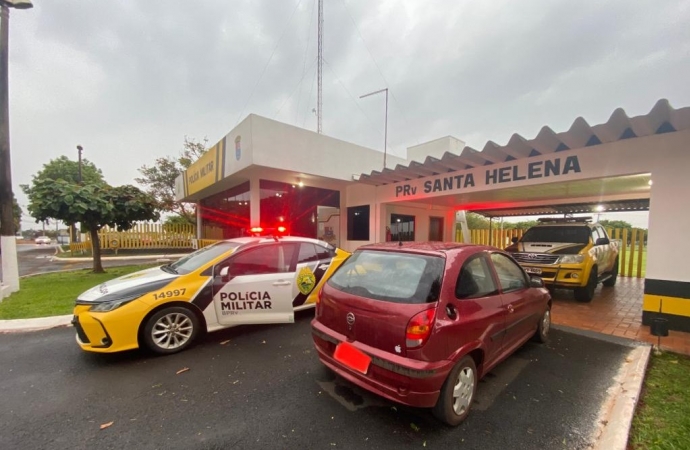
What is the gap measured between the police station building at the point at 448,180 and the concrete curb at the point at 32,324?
14.8ft

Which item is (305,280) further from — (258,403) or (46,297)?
(46,297)

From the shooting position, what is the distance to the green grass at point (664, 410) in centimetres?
212

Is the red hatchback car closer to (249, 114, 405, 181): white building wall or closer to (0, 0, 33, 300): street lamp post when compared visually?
(249, 114, 405, 181): white building wall

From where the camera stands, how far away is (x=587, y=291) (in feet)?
20.3

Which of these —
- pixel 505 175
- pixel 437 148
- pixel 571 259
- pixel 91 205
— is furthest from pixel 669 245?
pixel 91 205

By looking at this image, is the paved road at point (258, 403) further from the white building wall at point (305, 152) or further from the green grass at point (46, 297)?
the white building wall at point (305, 152)

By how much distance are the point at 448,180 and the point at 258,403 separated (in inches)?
258

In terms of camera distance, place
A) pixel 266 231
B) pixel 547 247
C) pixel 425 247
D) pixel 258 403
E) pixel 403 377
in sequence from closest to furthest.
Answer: pixel 403 377 → pixel 258 403 → pixel 425 247 → pixel 266 231 → pixel 547 247

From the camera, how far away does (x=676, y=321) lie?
173 inches

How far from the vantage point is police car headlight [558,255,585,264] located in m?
5.97

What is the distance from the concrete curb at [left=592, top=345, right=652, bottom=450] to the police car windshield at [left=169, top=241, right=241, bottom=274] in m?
4.47

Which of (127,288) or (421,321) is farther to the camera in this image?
(127,288)

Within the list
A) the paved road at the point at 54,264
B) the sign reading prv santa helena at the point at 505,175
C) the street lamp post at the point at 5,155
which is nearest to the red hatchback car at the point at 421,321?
the sign reading prv santa helena at the point at 505,175

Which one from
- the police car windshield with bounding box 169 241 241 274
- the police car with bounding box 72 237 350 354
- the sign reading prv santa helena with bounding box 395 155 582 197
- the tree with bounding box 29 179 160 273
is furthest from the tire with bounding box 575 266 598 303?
the tree with bounding box 29 179 160 273
